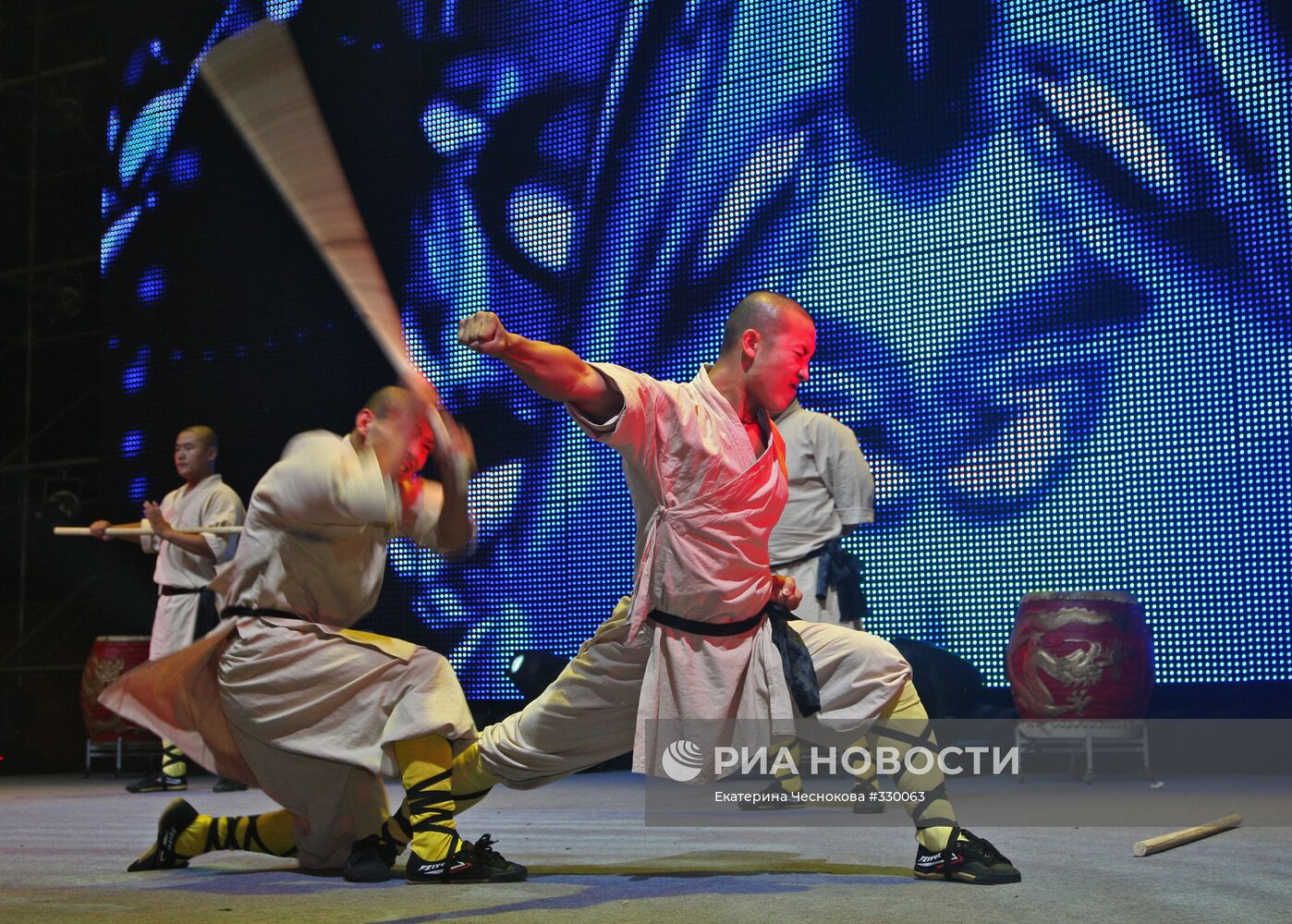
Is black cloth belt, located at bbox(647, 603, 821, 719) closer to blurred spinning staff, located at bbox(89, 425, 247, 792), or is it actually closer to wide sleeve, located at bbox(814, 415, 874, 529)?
wide sleeve, located at bbox(814, 415, 874, 529)

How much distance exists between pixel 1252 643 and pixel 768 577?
2.95 meters

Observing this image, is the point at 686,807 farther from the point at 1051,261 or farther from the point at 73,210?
the point at 73,210

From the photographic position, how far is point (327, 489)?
2.93m

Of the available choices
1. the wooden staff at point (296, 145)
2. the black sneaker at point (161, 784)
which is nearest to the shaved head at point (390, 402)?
the wooden staff at point (296, 145)

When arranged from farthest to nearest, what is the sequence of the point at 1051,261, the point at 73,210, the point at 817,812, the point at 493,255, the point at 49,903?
1. the point at 73,210
2. the point at 493,255
3. the point at 1051,261
4. the point at 817,812
5. the point at 49,903

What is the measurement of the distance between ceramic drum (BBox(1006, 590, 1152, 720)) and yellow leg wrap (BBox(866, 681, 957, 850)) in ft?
8.33

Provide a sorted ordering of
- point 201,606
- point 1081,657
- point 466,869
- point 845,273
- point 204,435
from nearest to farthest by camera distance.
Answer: point 466,869 → point 1081,657 → point 845,273 → point 204,435 → point 201,606

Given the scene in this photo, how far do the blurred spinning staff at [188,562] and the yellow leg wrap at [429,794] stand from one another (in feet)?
10.1

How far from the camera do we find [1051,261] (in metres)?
5.30

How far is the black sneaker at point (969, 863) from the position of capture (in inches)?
99.5

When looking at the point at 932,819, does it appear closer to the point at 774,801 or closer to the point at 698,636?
the point at 698,636

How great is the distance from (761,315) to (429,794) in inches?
49.0

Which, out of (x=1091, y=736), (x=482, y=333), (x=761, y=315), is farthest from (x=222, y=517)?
(x=482, y=333)

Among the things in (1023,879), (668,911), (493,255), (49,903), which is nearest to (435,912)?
(668,911)
